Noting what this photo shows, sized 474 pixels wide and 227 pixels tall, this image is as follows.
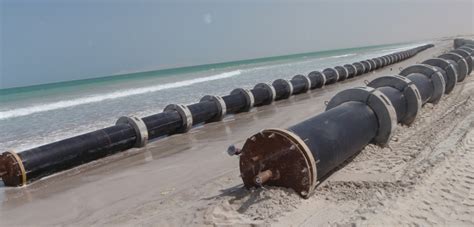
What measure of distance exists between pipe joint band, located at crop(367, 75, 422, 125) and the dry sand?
0.21 metres

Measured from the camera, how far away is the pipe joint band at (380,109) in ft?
17.9

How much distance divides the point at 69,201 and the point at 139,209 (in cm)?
127

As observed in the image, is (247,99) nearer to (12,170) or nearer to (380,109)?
(380,109)

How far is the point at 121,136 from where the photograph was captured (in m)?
7.50

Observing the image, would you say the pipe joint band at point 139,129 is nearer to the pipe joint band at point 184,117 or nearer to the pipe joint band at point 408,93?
the pipe joint band at point 184,117

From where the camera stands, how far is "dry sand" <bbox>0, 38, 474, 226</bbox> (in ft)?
12.1

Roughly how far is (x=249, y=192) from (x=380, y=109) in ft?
7.43

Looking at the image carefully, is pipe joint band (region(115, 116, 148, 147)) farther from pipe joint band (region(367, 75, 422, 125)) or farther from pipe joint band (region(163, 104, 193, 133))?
pipe joint band (region(367, 75, 422, 125))

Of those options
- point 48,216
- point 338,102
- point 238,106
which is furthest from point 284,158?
point 238,106

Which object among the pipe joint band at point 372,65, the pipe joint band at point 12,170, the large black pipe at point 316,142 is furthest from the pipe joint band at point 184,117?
the pipe joint band at point 372,65

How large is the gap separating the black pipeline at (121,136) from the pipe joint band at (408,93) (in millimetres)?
4105

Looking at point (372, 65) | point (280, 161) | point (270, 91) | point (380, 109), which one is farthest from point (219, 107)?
point (372, 65)

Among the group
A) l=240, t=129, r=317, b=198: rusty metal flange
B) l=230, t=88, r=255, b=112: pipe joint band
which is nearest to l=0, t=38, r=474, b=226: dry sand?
l=240, t=129, r=317, b=198: rusty metal flange

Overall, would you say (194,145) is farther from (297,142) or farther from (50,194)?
(297,142)
